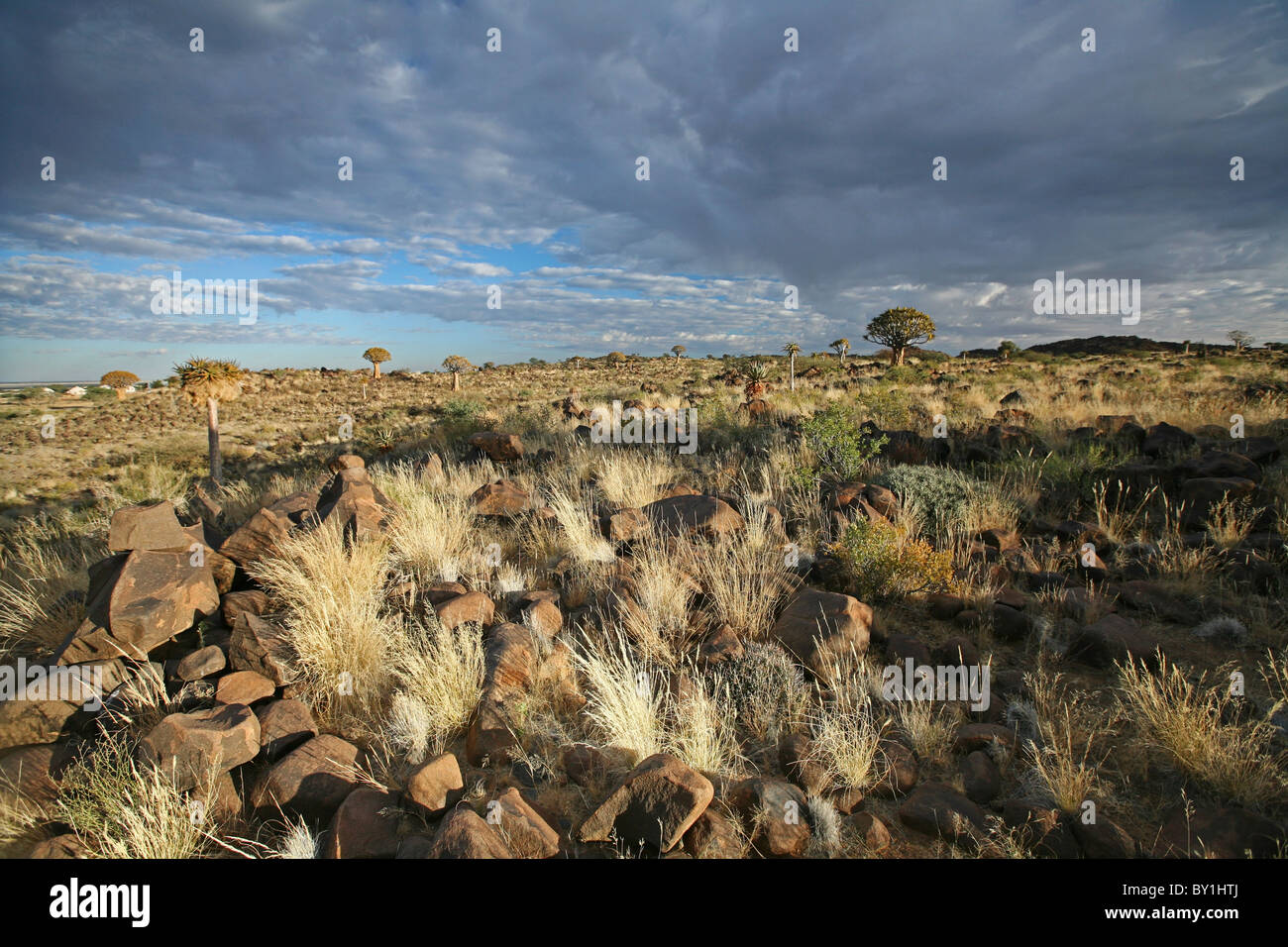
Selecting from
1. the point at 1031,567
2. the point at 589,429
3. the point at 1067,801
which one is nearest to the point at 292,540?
the point at 1067,801

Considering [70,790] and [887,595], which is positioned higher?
[887,595]

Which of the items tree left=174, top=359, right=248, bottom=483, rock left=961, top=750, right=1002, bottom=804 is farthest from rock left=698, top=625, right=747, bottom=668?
tree left=174, top=359, right=248, bottom=483

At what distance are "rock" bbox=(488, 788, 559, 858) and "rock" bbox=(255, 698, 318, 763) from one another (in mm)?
1452

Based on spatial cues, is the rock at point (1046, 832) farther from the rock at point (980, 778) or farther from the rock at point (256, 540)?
the rock at point (256, 540)

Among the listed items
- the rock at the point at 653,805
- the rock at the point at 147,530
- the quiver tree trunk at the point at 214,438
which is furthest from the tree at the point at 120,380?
the rock at the point at 653,805

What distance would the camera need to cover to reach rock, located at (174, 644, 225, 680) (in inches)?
143

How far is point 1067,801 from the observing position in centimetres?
264

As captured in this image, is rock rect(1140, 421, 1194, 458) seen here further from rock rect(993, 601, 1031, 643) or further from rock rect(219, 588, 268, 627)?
rock rect(219, 588, 268, 627)

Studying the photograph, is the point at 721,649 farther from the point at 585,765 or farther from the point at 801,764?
the point at 585,765

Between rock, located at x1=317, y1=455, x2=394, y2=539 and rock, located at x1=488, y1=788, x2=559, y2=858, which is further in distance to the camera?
rock, located at x1=317, y1=455, x2=394, y2=539

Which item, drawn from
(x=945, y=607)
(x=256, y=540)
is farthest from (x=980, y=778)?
(x=256, y=540)
